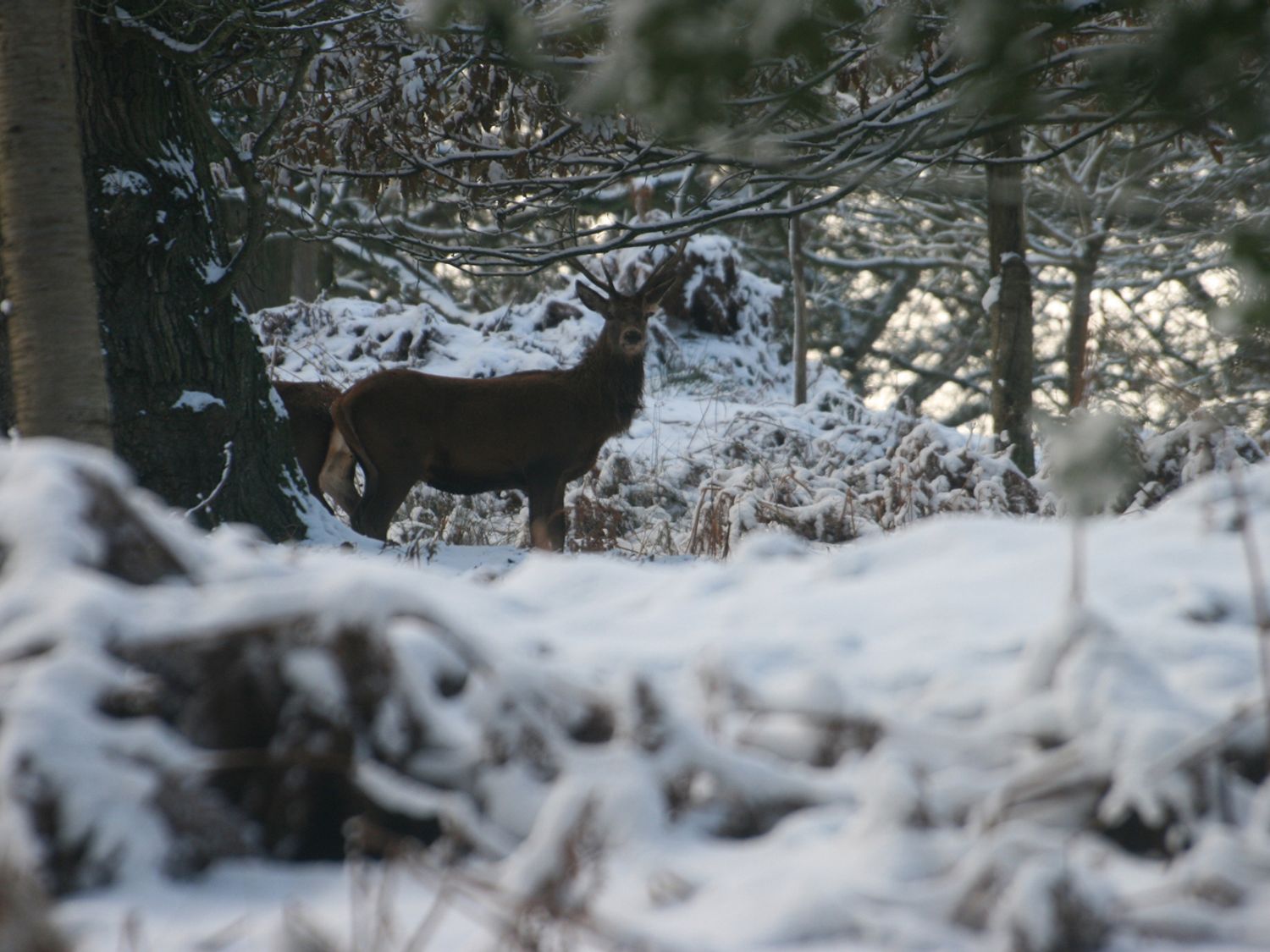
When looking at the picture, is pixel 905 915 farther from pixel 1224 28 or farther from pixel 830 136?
pixel 830 136

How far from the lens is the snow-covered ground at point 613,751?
170cm

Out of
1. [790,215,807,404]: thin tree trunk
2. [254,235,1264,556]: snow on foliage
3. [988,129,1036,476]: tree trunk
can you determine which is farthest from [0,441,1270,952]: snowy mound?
[790,215,807,404]: thin tree trunk

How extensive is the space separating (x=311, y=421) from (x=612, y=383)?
2471mm

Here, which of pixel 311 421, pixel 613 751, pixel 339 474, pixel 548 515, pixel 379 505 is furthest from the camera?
pixel 339 474

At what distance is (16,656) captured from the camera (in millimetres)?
1935

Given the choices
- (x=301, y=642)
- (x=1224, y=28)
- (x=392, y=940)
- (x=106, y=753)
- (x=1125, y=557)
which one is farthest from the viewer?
(x=1224, y=28)

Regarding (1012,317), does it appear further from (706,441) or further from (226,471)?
(226,471)

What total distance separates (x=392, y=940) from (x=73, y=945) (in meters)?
0.37

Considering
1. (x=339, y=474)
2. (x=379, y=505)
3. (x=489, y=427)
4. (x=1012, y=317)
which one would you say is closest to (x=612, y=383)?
(x=489, y=427)

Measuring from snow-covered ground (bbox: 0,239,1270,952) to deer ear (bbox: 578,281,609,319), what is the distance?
23.7 feet

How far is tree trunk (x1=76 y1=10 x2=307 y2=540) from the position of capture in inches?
238

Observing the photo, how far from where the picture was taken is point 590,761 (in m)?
→ 1.99

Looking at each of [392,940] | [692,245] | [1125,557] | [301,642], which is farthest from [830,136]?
[692,245]

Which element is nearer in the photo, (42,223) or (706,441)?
(42,223)
